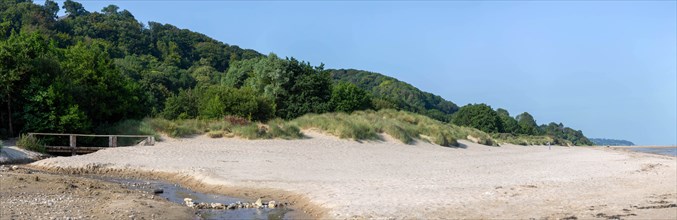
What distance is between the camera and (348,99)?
158ft

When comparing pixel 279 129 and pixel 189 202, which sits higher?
pixel 279 129

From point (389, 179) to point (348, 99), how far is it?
30.4 m

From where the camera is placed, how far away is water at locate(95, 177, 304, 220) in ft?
42.3

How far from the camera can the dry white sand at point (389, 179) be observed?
12.3 metres

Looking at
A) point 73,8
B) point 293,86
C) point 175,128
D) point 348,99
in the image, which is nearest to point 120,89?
point 175,128

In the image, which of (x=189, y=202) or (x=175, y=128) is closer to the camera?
(x=189, y=202)

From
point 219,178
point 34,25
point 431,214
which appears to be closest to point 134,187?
point 219,178

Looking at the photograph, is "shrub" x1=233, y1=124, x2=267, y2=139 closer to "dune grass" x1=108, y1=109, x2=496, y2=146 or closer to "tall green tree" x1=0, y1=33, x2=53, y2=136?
"dune grass" x1=108, y1=109, x2=496, y2=146

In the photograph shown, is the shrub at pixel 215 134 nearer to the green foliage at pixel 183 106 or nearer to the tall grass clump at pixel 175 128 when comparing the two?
the tall grass clump at pixel 175 128

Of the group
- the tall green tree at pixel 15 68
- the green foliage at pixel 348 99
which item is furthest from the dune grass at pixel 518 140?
the tall green tree at pixel 15 68

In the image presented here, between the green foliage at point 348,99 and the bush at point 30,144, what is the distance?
2326 centimetres

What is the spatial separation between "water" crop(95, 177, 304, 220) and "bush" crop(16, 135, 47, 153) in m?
7.41

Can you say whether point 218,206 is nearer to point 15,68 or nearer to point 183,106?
point 15,68

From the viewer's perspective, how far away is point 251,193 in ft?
53.1
